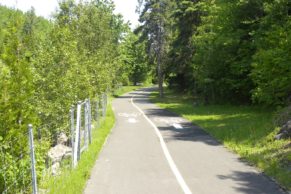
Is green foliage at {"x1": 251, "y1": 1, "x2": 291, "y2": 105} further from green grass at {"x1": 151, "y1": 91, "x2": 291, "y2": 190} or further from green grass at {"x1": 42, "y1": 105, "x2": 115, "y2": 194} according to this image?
green grass at {"x1": 42, "y1": 105, "x2": 115, "y2": 194}

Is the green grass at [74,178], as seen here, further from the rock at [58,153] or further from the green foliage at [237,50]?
the green foliage at [237,50]

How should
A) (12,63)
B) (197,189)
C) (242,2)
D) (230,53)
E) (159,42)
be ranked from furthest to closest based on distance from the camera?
(159,42) → (230,53) → (242,2) → (12,63) → (197,189)

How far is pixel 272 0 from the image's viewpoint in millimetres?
23125

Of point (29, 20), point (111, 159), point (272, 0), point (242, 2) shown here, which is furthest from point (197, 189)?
point (29, 20)

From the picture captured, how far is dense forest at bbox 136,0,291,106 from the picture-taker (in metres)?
19.8

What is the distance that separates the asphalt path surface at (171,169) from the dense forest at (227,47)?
517 cm

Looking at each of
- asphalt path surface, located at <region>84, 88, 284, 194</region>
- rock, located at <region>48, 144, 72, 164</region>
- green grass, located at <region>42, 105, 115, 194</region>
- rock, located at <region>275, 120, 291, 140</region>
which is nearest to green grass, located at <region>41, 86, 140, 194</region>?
green grass, located at <region>42, 105, 115, 194</region>

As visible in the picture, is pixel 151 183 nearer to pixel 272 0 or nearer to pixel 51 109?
pixel 51 109

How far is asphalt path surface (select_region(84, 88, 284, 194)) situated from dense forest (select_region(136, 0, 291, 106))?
17.0 feet

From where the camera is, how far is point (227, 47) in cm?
2948

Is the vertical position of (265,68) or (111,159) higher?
(265,68)

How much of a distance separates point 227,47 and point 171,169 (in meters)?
20.0

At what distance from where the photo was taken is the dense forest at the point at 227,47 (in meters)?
19.8

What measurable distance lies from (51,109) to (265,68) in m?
10.2
